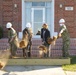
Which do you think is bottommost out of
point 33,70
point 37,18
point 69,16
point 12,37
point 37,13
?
point 33,70

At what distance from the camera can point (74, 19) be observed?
21.6 m

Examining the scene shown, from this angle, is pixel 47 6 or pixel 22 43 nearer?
pixel 22 43

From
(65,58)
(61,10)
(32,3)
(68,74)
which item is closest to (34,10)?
(32,3)

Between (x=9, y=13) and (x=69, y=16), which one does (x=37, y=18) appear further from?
(x=69, y=16)

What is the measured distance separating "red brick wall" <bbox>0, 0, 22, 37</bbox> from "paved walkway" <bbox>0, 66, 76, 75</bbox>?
25.5 feet

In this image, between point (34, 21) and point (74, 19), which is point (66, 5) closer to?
point (74, 19)

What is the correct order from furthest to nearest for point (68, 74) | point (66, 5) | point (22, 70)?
1. point (66, 5)
2. point (22, 70)
3. point (68, 74)

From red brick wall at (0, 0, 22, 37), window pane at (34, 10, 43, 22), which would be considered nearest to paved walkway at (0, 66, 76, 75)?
red brick wall at (0, 0, 22, 37)

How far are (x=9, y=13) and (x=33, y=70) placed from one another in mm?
8922

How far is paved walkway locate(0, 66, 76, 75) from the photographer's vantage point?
13.0m

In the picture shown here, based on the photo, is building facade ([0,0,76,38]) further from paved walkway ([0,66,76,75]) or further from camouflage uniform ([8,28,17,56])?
paved walkway ([0,66,76,75])

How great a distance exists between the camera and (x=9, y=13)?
71.6 feet

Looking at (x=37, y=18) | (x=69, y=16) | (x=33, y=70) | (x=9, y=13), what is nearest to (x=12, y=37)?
(x=33, y=70)

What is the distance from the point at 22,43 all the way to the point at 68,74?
252cm
